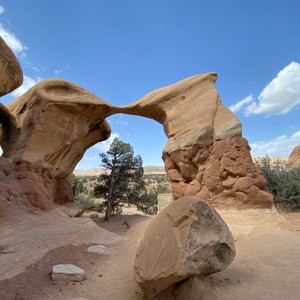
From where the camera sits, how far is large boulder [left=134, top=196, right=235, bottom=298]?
325 centimetres

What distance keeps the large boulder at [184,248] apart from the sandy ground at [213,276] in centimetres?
59

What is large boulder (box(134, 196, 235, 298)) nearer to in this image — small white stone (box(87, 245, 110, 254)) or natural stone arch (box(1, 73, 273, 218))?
small white stone (box(87, 245, 110, 254))

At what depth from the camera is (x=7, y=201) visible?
868cm

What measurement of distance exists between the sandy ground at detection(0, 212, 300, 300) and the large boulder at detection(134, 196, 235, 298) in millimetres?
588

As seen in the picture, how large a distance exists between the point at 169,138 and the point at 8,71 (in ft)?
20.4

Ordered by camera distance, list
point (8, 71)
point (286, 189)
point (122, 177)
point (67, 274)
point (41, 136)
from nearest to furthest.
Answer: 1. point (67, 274)
2. point (8, 71)
3. point (41, 136)
4. point (286, 189)
5. point (122, 177)

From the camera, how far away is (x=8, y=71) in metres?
7.89

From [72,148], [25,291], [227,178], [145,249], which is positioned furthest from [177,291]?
[72,148]

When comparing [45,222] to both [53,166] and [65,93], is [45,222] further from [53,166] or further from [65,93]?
[65,93]

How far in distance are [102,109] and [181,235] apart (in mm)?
10113

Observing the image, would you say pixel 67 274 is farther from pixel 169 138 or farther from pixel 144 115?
pixel 144 115

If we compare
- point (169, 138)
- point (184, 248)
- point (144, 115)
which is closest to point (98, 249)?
point (184, 248)

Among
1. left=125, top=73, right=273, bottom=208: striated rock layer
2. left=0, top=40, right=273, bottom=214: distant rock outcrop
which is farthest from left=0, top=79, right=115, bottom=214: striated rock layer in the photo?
left=125, top=73, right=273, bottom=208: striated rock layer

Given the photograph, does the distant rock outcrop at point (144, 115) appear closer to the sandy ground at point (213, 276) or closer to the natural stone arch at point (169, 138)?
the natural stone arch at point (169, 138)
